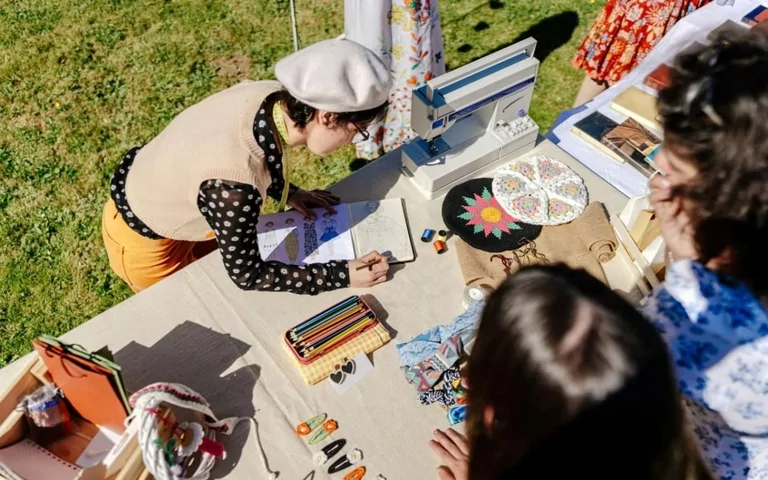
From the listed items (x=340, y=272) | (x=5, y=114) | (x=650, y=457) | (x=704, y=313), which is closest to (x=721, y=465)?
(x=704, y=313)

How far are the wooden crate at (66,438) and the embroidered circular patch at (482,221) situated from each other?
1.19 metres

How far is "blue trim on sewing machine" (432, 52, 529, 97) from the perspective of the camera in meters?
1.95

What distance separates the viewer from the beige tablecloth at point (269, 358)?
155cm

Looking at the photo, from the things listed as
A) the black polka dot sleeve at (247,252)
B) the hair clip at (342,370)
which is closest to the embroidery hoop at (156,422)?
the hair clip at (342,370)

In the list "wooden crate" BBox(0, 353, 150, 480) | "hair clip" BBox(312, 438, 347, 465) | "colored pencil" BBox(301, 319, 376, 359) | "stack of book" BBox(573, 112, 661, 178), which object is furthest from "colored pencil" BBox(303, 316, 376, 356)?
"stack of book" BBox(573, 112, 661, 178)

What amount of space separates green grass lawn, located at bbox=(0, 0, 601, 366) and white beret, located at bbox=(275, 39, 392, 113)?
6.16 feet

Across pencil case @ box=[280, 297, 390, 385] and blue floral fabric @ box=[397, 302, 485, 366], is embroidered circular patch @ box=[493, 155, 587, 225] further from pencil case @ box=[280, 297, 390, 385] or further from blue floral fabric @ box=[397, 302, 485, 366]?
pencil case @ box=[280, 297, 390, 385]

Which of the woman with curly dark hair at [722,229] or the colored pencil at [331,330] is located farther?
the colored pencil at [331,330]

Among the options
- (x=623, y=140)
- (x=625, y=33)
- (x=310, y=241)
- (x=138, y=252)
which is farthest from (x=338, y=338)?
(x=625, y=33)

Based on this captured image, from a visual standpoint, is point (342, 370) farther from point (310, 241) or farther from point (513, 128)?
point (513, 128)

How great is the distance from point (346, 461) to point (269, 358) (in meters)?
0.38

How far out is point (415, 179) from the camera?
85.3 inches

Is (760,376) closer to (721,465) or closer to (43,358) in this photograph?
(721,465)

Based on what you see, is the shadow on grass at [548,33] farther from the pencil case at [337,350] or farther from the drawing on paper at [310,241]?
the pencil case at [337,350]
